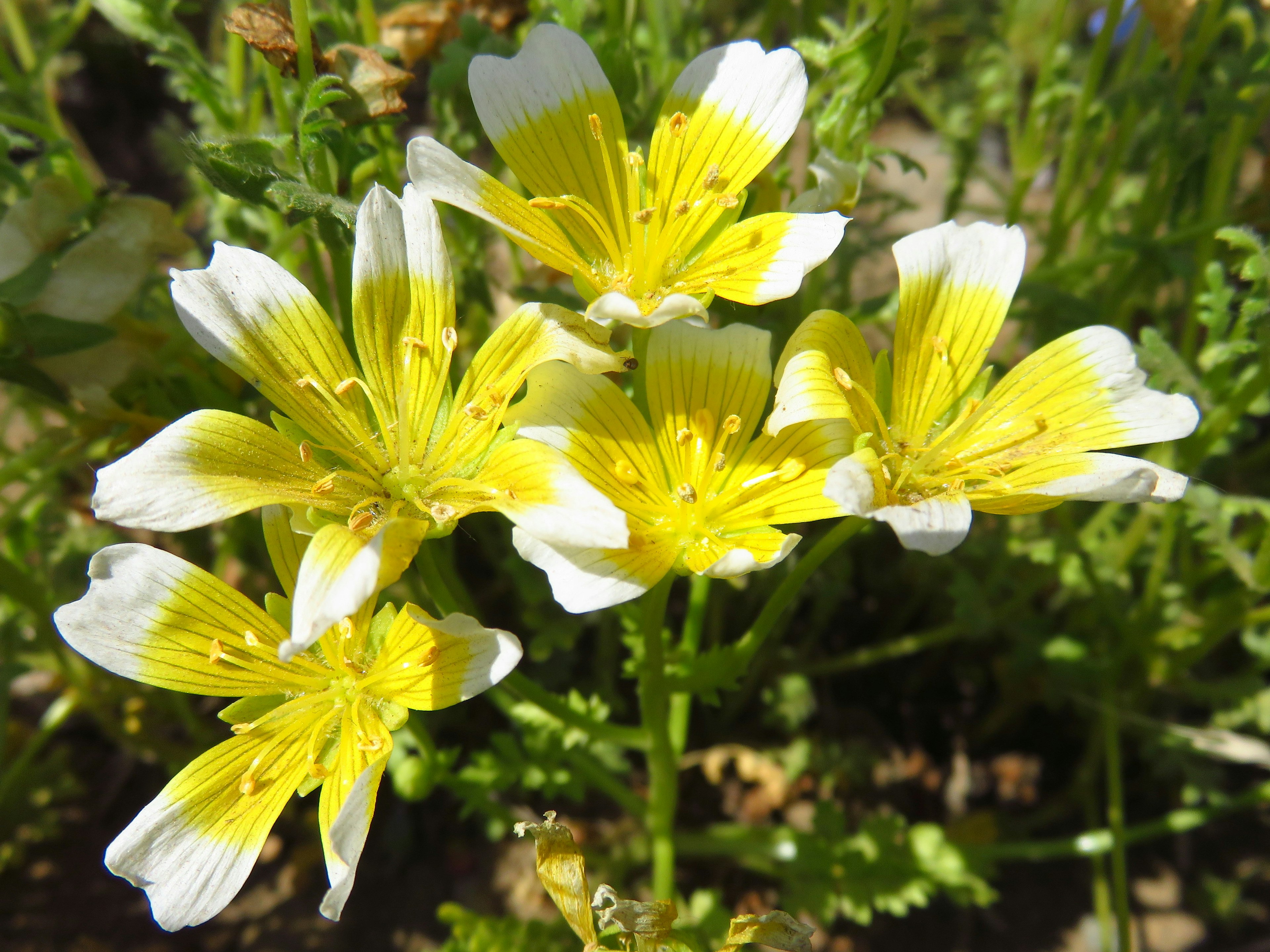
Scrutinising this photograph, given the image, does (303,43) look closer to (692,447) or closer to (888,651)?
(692,447)

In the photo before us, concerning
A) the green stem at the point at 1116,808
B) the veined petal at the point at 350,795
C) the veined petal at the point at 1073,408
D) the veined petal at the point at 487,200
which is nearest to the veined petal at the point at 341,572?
the veined petal at the point at 350,795

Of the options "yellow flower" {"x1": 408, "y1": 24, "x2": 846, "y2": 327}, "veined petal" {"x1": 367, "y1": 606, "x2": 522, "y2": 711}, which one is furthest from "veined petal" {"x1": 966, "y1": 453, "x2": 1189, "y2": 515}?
"veined petal" {"x1": 367, "y1": 606, "x2": 522, "y2": 711}

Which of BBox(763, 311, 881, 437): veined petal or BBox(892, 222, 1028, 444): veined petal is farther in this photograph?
BBox(892, 222, 1028, 444): veined petal

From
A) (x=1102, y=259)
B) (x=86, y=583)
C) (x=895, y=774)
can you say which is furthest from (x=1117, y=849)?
(x=86, y=583)

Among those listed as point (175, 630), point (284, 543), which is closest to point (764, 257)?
point (284, 543)

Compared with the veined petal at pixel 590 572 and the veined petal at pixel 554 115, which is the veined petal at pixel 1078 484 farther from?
the veined petal at pixel 554 115

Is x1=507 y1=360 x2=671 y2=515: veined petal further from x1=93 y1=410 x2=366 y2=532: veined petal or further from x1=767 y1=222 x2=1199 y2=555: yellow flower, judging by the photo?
x1=93 y1=410 x2=366 y2=532: veined petal
